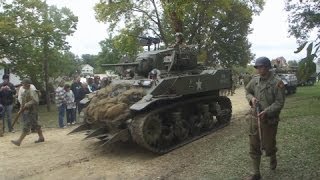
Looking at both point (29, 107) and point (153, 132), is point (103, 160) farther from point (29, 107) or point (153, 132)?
point (29, 107)

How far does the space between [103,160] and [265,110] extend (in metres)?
4.46

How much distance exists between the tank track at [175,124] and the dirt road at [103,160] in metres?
0.27

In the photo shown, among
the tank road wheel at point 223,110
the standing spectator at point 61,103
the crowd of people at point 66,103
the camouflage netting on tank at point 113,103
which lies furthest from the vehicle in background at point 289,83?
the camouflage netting on tank at point 113,103

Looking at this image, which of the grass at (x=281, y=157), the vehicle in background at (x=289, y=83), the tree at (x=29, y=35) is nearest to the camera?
the grass at (x=281, y=157)

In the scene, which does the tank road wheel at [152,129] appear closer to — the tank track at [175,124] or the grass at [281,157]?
the tank track at [175,124]

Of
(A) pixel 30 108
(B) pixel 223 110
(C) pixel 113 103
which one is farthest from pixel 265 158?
(A) pixel 30 108

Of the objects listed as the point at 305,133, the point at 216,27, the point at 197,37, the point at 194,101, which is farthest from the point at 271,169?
the point at 216,27

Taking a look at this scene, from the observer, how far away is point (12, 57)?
78.2 ft

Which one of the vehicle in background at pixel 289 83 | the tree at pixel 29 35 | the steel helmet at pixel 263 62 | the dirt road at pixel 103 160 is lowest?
the dirt road at pixel 103 160

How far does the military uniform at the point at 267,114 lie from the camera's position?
7207 mm

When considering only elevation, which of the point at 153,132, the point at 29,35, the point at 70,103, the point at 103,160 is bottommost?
the point at 103,160

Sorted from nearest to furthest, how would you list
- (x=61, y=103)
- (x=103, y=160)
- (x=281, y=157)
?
(x=281, y=157) < (x=103, y=160) < (x=61, y=103)

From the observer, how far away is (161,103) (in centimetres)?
1109

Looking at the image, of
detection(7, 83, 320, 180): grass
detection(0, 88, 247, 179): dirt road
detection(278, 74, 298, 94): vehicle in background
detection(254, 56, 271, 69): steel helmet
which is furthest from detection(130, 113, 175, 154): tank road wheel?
detection(278, 74, 298, 94): vehicle in background
